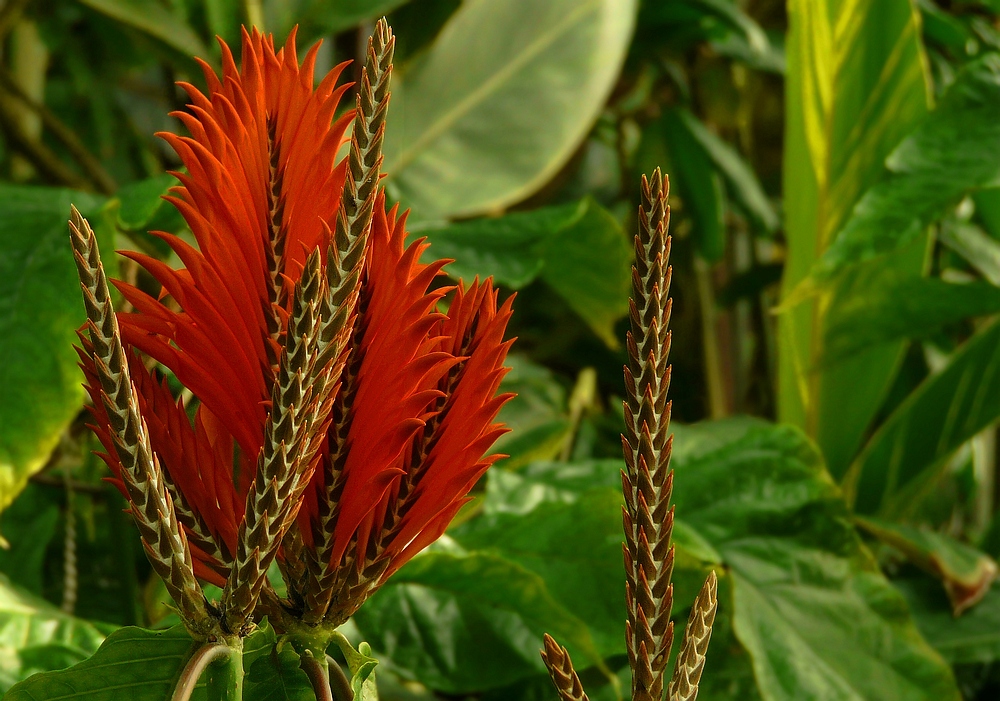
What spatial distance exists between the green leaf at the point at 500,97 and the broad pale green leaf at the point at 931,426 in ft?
1.09

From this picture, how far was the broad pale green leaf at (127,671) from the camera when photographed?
159 millimetres

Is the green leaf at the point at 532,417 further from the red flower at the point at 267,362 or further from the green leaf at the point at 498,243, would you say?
the red flower at the point at 267,362

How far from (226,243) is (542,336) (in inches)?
37.5

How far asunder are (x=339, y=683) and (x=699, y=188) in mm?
859

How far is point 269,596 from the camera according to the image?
0.17m

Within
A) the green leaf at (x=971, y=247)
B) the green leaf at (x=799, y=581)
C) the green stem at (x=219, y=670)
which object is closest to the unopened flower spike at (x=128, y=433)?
the green stem at (x=219, y=670)

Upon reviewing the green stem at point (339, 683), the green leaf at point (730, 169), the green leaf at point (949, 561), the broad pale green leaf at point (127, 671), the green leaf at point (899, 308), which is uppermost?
the broad pale green leaf at point (127, 671)

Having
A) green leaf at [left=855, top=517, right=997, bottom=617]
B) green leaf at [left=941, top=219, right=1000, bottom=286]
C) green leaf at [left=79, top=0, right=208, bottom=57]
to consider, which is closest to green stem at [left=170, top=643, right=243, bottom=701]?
green leaf at [left=855, top=517, right=997, bottom=617]

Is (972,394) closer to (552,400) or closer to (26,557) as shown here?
(552,400)

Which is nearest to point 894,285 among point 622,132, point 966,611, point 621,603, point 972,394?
point 972,394

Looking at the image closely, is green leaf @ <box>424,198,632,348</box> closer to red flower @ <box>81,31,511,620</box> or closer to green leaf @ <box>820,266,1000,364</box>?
green leaf @ <box>820,266,1000,364</box>

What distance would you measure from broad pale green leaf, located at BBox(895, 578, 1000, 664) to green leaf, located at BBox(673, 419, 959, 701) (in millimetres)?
97

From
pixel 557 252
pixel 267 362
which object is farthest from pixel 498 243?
pixel 267 362

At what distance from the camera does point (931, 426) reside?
649 mm
